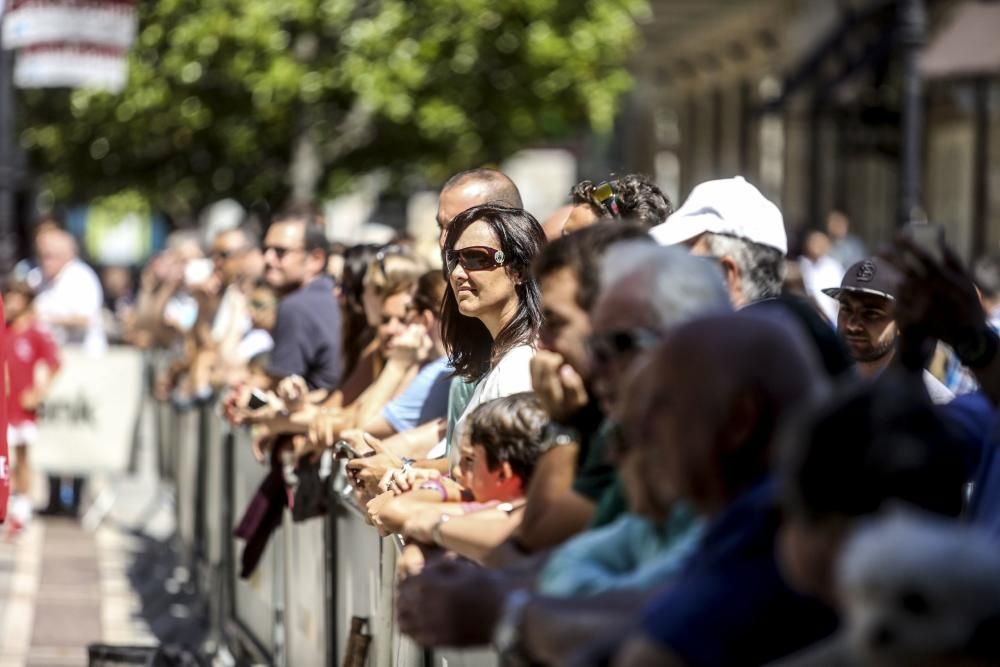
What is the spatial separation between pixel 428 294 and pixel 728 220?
10.3ft

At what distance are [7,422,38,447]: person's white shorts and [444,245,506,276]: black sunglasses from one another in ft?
30.1

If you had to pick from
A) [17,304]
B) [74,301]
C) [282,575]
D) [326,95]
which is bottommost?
[282,575]

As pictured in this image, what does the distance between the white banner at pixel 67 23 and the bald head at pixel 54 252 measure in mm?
1531

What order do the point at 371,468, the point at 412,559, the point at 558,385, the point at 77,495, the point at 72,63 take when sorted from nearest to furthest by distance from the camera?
1. the point at 558,385
2. the point at 412,559
3. the point at 371,468
4. the point at 72,63
5. the point at 77,495

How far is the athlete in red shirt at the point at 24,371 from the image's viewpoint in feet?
46.8

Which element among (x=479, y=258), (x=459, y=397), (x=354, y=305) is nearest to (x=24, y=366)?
(x=354, y=305)

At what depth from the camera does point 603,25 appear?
2595cm

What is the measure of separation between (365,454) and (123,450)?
9706mm

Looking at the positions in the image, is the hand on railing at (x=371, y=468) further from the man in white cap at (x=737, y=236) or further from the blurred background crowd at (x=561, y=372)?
the man in white cap at (x=737, y=236)

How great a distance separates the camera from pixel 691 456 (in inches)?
115

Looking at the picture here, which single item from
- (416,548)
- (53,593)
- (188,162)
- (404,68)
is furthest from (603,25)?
(416,548)

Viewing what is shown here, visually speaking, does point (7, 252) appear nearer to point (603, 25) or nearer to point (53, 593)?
point (53, 593)

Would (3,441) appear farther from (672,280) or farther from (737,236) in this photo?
(672,280)

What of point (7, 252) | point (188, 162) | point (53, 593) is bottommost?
point (53, 593)
